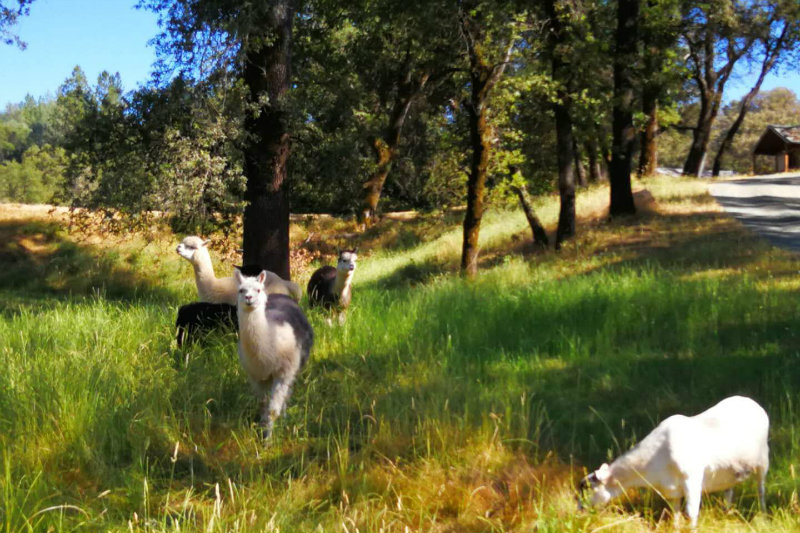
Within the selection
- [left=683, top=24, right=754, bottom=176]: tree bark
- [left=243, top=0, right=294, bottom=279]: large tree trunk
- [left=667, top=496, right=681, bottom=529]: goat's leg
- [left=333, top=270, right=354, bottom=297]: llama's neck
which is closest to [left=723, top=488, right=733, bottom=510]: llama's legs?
[left=667, top=496, right=681, bottom=529]: goat's leg

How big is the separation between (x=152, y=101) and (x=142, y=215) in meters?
2.31

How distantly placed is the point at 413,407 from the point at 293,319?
1.73 metres

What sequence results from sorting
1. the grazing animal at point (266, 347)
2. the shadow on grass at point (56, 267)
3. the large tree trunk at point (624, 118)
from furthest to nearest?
the large tree trunk at point (624, 118) < the shadow on grass at point (56, 267) < the grazing animal at point (266, 347)

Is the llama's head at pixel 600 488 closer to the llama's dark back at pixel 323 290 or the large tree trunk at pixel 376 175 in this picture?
the llama's dark back at pixel 323 290

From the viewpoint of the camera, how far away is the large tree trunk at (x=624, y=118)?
20422 mm

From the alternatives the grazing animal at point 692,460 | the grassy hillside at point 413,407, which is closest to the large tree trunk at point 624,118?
the grassy hillside at point 413,407

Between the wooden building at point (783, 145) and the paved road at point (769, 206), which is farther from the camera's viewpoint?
the wooden building at point (783, 145)

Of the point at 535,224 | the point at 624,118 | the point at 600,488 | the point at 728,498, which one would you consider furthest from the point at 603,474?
the point at 624,118

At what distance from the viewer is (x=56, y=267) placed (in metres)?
21.4

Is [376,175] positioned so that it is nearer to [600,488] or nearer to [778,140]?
[600,488]

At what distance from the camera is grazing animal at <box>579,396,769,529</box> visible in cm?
438

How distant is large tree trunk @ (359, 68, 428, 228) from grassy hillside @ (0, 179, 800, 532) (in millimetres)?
17324

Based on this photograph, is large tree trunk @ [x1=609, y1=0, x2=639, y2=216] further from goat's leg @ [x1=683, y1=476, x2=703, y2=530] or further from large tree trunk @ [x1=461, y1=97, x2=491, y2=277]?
goat's leg @ [x1=683, y1=476, x2=703, y2=530]

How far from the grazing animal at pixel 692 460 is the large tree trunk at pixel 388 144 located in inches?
964
